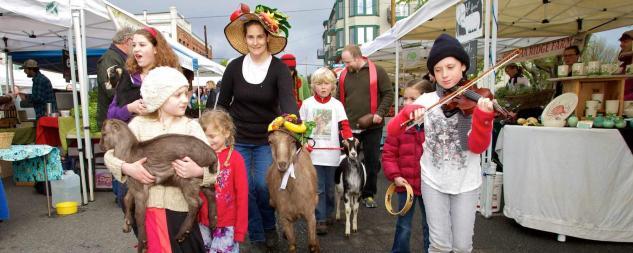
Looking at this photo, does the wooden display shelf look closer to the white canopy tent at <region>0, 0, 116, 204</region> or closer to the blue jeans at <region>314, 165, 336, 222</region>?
the blue jeans at <region>314, 165, 336, 222</region>

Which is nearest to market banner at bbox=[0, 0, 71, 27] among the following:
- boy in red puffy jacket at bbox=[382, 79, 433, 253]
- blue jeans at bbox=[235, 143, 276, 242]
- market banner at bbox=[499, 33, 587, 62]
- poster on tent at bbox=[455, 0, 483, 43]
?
blue jeans at bbox=[235, 143, 276, 242]

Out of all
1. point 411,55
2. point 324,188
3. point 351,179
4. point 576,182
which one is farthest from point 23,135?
point 411,55

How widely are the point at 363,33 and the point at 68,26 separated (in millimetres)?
41115

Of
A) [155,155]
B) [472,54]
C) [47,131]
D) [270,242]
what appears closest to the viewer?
[155,155]

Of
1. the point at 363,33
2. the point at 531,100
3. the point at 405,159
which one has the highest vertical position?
the point at 363,33

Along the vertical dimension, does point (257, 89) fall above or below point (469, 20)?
below

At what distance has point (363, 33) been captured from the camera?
44562 mm

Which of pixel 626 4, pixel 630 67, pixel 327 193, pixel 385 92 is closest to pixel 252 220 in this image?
pixel 327 193

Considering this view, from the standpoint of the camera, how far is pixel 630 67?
452 centimetres

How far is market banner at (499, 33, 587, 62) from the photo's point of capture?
346 inches

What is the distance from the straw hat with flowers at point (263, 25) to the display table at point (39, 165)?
3551mm

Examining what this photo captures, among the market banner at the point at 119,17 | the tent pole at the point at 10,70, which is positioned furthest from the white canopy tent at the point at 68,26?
the tent pole at the point at 10,70

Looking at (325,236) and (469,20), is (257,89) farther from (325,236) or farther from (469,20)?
(469,20)

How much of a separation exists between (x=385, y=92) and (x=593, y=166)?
2451 millimetres
